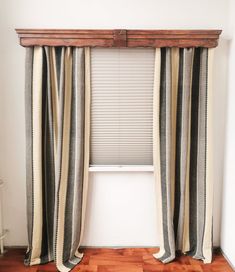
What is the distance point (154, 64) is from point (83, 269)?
5.69 feet

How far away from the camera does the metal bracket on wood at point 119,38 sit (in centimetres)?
216

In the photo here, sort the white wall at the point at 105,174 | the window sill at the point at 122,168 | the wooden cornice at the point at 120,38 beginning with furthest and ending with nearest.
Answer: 1. the window sill at the point at 122,168
2. the white wall at the point at 105,174
3. the wooden cornice at the point at 120,38

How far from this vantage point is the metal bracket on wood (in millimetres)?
2158

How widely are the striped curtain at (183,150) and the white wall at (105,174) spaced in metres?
0.16

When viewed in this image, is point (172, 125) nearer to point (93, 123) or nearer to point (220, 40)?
point (93, 123)

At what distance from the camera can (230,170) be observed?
228cm

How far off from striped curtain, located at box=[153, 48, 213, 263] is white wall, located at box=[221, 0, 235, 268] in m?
0.15

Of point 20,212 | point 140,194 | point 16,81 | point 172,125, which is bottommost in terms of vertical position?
point 20,212

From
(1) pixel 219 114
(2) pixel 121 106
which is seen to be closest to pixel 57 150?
(2) pixel 121 106

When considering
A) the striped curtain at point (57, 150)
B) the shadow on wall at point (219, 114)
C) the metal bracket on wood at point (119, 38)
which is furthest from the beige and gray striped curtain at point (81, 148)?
the metal bracket on wood at point (119, 38)

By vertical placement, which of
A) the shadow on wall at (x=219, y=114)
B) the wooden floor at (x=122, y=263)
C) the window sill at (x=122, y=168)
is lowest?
the wooden floor at (x=122, y=263)

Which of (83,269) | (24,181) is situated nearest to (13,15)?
(24,181)

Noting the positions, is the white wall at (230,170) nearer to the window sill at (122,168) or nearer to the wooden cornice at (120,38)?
the wooden cornice at (120,38)

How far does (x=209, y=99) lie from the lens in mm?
2236
